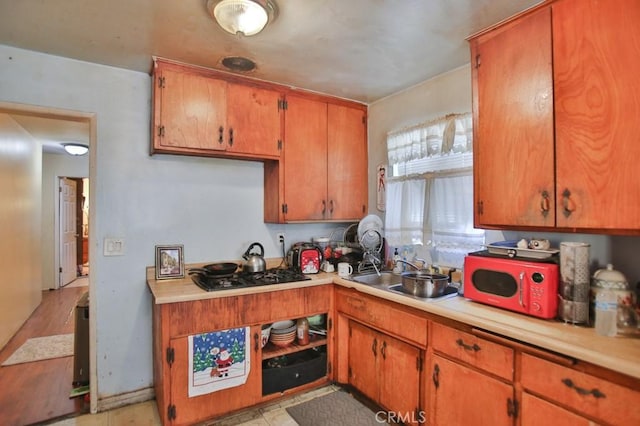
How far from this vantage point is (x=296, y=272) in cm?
269

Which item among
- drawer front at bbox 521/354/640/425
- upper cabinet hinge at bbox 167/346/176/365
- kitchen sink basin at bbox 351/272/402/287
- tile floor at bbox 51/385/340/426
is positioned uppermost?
kitchen sink basin at bbox 351/272/402/287

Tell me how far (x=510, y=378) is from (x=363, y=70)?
2045 millimetres

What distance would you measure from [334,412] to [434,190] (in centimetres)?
171

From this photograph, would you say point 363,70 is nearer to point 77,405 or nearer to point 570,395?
point 570,395

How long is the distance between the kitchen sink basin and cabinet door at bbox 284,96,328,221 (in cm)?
64

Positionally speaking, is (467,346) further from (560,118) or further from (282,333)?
(282,333)

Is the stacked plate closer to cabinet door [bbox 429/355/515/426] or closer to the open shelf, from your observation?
the open shelf

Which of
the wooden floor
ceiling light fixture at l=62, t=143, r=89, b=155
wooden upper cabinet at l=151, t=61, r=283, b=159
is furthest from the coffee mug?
ceiling light fixture at l=62, t=143, r=89, b=155

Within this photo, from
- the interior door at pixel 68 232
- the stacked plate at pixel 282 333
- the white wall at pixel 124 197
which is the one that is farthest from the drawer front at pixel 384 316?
the interior door at pixel 68 232

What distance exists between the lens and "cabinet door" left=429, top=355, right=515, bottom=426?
5.01 feet

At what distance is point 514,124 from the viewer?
1748 millimetres

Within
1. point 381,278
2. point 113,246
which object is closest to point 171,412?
point 113,246

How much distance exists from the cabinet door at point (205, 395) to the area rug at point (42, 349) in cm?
187

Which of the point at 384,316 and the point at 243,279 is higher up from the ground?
the point at 243,279
